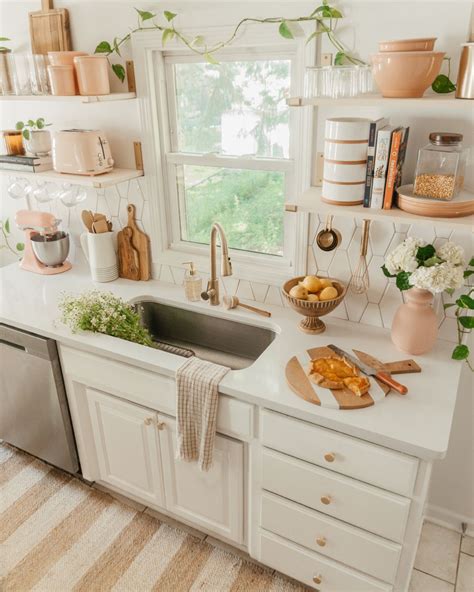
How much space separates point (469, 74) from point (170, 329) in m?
1.55

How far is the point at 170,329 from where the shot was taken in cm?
232

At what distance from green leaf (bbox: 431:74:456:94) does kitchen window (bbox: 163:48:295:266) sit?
529mm

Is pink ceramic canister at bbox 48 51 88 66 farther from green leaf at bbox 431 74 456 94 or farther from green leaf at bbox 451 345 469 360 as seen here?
green leaf at bbox 451 345 469 360

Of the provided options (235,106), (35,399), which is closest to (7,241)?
(35,399)

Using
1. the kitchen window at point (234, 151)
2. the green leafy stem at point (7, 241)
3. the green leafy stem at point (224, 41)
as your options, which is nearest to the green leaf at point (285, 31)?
the green leafy stem at point (224, 41)

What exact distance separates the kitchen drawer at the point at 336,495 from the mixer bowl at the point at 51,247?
4.91 ft

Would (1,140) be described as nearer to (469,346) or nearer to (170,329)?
(170,329)

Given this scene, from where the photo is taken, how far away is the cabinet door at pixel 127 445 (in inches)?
76.9

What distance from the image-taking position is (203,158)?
2.14 metres

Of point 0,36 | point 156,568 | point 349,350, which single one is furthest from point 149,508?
point 0,36

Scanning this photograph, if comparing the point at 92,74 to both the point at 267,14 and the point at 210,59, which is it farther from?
the point at 267,14

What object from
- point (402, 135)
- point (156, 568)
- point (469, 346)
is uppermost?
point (402, 135)

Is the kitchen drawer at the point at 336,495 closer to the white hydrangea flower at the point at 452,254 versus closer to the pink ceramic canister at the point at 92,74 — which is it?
the white hydrangea flower at the point at 452,254

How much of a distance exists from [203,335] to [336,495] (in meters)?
0.93
